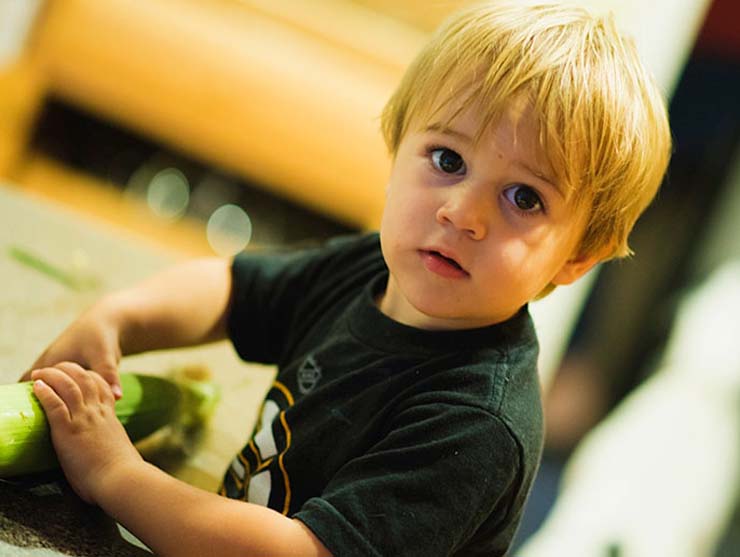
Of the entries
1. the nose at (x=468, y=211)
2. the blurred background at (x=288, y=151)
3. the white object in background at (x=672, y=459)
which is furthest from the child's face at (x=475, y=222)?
the white object in background at (x=672, y=459)

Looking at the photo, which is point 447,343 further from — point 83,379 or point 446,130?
point 83,379

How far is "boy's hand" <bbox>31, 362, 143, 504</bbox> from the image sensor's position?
2.18 feet

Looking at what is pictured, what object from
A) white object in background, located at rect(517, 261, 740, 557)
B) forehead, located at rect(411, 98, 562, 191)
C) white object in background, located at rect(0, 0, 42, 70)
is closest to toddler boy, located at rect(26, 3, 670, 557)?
forehead, located at rect(411, 98, 562, 191)

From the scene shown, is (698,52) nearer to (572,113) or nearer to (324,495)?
(572,113)

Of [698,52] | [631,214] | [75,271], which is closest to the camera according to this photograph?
[631,214]

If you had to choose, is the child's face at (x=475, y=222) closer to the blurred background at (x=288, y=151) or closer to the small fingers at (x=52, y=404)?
the small fingers at (x=52, y=404)

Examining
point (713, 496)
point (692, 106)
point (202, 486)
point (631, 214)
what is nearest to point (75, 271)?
point (202, 486)

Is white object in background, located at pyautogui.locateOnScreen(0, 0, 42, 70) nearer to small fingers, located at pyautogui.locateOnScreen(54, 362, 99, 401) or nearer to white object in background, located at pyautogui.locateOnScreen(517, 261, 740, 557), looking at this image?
white object in background, located at pyautogui.locateOnScreen(517, 261, 740, 557)

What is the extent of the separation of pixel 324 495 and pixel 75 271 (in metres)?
0.62

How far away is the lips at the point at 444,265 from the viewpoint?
69 cm

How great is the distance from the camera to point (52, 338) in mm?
943

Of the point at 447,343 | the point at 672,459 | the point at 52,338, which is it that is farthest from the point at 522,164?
the point at 672,459

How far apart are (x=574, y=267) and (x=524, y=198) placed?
4.9 inches

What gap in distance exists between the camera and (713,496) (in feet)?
7.87
